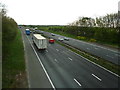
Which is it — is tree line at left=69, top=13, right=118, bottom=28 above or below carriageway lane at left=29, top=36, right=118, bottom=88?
above

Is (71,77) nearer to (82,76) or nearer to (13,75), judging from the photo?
(82,76)

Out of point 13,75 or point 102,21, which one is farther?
point 102,21

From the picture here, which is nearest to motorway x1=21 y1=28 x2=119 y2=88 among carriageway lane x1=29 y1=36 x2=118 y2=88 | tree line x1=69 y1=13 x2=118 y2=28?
carriageway lane x1=29 y1=36 x2=118 y2=88

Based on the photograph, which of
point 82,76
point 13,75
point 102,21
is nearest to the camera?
point 13,75

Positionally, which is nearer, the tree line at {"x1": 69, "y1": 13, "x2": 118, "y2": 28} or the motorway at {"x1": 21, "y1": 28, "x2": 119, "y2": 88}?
the motorway at {"x1": 21, "y1": 28, "x2": 119, "y2": 88}

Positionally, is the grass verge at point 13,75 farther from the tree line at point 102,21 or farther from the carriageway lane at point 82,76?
the tree line at point 102,21

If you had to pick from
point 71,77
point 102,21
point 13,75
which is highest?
point 102,21

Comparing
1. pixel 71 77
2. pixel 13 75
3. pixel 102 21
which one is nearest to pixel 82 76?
pixel 71 77

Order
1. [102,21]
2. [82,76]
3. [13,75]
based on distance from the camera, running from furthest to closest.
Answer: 1. [102,21]
2. [82,76]
3. [13,75]

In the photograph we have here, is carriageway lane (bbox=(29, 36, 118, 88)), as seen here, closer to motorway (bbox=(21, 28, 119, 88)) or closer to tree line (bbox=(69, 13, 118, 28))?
motorway (bbox=(21, 28, 119, 88))

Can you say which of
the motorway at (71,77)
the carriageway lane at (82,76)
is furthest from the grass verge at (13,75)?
the carriageway lane at (82,76)

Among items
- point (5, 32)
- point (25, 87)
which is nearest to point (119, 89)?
point (25, 87)

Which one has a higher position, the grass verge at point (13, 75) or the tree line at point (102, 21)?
the tree line at point (102, 21)

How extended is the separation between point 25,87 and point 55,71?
6095 millimetres
